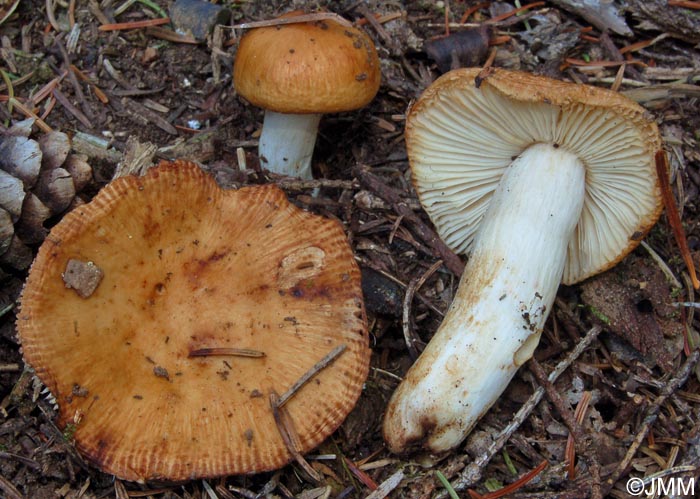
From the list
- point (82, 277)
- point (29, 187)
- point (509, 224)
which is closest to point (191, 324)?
point (82, 277)

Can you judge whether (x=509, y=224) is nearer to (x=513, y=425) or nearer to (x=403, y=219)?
(x=403, y=219)

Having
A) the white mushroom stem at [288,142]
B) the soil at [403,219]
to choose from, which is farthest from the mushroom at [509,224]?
the white mushroom stem at [288,142]

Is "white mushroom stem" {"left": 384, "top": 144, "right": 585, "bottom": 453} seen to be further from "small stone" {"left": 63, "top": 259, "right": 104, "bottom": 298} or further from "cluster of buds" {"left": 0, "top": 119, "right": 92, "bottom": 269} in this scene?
"cluster of buds" {"left": 0, "top": 119, "right": 92, "bottom": 269}

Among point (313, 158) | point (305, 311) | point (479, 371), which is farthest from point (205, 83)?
point (479, 371)

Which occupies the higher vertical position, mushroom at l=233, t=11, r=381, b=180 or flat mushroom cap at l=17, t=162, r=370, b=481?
mushroom at l=233, t=11, r=381, b=180

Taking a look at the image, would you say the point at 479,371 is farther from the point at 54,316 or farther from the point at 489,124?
the point at 54,316

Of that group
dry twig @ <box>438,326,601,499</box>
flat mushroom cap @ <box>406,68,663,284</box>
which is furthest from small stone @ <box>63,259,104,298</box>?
dry twig @ <box>438,326,601,499</box>
